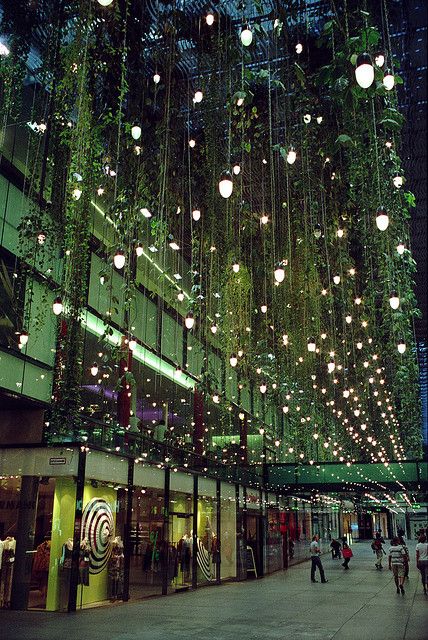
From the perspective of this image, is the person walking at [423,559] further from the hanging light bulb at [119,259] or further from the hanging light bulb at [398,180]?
the hanging light bulb at [119,259]

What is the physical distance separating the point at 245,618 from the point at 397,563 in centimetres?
508

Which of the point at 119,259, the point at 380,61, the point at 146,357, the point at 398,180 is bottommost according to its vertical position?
the point at 119,259

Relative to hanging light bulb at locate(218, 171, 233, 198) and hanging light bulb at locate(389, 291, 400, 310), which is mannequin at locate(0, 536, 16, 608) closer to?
hanging light bulb at locate(389, 291, 400, 310)

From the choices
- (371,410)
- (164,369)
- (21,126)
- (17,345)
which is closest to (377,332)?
(164,369)

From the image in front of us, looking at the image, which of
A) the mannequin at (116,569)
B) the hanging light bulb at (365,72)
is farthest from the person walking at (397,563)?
the hanging light bulb at (365,72)

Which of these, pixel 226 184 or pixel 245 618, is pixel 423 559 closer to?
pixel 245 618

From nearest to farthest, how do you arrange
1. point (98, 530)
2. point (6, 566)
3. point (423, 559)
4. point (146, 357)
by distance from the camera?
1. point (6, 566)
2. point (98, 530)
3. point (423, 559)
4. point (146, 357)

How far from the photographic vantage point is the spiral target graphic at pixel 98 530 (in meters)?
9.91

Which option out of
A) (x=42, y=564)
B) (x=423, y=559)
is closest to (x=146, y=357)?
(x=42, y=564)

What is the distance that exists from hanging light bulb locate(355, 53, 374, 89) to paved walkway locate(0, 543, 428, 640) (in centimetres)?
628

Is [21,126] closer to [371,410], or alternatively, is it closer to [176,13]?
[176,13]

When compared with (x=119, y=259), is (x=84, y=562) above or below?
below

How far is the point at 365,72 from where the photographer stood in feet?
10.7

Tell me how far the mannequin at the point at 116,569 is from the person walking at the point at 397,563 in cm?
573
